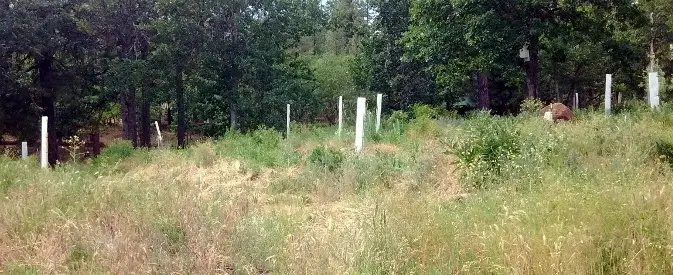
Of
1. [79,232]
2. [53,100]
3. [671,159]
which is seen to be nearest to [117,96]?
[53,100]

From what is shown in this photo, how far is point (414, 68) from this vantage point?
2769 cm

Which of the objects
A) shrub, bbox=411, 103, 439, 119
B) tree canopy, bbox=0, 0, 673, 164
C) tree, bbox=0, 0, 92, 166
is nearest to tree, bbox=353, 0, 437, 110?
tree canopy, bbox=0, 0, 673, 164

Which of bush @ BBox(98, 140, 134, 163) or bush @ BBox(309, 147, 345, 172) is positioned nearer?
bush @ BBox(309, 147, 345, 172)

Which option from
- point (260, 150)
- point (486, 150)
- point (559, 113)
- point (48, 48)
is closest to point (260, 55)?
point (48, 48)

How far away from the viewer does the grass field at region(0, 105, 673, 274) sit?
339cm

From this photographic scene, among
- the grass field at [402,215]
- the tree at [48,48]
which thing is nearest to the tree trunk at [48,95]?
the tree at [48,48]

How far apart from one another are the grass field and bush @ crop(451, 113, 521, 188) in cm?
2

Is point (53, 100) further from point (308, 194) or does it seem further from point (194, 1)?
point (308, 194)

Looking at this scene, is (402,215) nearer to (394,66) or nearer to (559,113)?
(559,113)

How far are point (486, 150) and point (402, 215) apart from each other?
2562 mm

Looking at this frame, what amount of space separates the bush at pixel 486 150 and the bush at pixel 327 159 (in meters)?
1.84

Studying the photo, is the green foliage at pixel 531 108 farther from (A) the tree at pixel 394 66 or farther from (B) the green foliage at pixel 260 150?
(A) the tree at pixel 394 66

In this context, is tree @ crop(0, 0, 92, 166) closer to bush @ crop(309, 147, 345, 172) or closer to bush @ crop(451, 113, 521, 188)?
bush @ crop(309, 147, 345, 172)

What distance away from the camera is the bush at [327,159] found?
804cm
